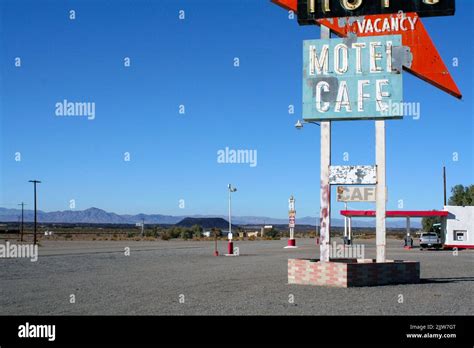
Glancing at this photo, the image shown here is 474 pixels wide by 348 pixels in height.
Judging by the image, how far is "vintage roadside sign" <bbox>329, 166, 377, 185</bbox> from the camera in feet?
60.5

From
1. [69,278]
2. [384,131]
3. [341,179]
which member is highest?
[384,131]

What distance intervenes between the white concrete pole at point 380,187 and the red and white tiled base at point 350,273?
835mm

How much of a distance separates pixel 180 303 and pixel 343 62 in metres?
8.95

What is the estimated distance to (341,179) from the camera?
18.5m

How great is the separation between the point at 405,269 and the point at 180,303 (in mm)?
7921

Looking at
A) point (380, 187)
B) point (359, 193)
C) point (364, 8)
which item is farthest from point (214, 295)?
point (364, 8)

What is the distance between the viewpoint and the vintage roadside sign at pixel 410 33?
1942 cm
